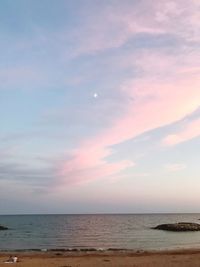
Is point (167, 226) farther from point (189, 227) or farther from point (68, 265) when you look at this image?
point (68, 265)

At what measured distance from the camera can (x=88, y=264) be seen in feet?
119

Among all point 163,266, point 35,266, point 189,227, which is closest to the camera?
point 163,266

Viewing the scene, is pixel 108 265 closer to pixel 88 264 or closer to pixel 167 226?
pixel 88 264

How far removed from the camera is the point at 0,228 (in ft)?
425

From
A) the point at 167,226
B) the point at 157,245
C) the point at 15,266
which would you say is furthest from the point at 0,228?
the point at 15,266

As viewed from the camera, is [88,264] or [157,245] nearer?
[88,264]

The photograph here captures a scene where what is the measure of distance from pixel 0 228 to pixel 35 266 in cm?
9839

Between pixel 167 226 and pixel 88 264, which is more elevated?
pixel 167 226

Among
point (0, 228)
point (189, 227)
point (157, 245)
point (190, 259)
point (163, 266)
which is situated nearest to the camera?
point (163, 266)

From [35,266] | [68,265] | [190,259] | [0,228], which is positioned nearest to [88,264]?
[68,265]

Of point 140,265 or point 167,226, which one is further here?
point 167,226

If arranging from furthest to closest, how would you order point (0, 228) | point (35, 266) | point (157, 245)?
point (0, 228) < point (157, 245) < point (35, 266)

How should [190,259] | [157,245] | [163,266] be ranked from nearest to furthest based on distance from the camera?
[163,266] < [190,259] < [157,245]

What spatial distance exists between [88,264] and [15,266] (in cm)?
599
